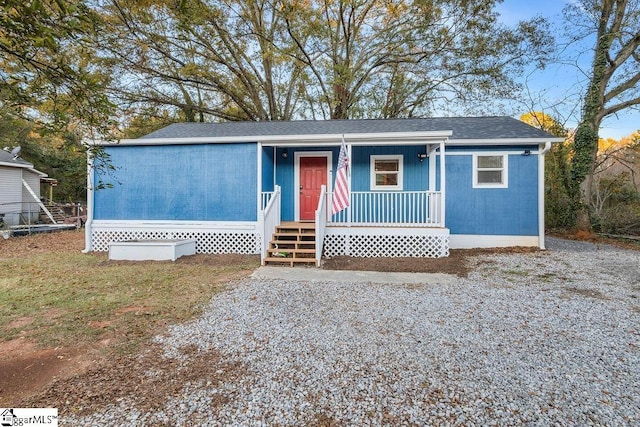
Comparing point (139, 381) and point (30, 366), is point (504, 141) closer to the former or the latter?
point (139, 381)

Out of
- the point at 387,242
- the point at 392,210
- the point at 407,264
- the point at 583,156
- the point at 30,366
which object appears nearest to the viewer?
the point at 30,366

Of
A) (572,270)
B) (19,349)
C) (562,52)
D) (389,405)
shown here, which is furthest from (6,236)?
(562,52)

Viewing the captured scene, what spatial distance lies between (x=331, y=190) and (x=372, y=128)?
226cm

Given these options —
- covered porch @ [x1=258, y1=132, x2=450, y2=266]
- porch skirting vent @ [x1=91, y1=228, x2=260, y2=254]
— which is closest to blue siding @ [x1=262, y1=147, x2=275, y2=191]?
covered porch @ [x1=258, y1=132, x2=450, y2=266]

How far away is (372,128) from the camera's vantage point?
29.7 ft

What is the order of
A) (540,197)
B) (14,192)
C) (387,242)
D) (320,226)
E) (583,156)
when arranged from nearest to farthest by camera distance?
(320,226) → (387,242) → (540,197) → (583,156) → (14,192)

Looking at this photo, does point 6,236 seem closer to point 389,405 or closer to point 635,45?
point 389,405

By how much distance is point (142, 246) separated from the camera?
7.21m

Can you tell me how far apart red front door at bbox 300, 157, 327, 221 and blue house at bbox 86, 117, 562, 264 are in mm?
41

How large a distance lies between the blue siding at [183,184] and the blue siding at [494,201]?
542 cm

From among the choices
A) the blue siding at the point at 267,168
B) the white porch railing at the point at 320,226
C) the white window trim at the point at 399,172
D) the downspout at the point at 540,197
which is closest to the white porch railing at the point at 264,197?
the blue siding at the point at 267,168

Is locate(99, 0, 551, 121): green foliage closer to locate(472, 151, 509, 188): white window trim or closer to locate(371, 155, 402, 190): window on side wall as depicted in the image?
locate(371, 155, 402, 190): window on side wall

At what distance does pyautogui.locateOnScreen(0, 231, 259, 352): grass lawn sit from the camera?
10.9 feet

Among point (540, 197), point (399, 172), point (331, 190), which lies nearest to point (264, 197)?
point (331, 190)
